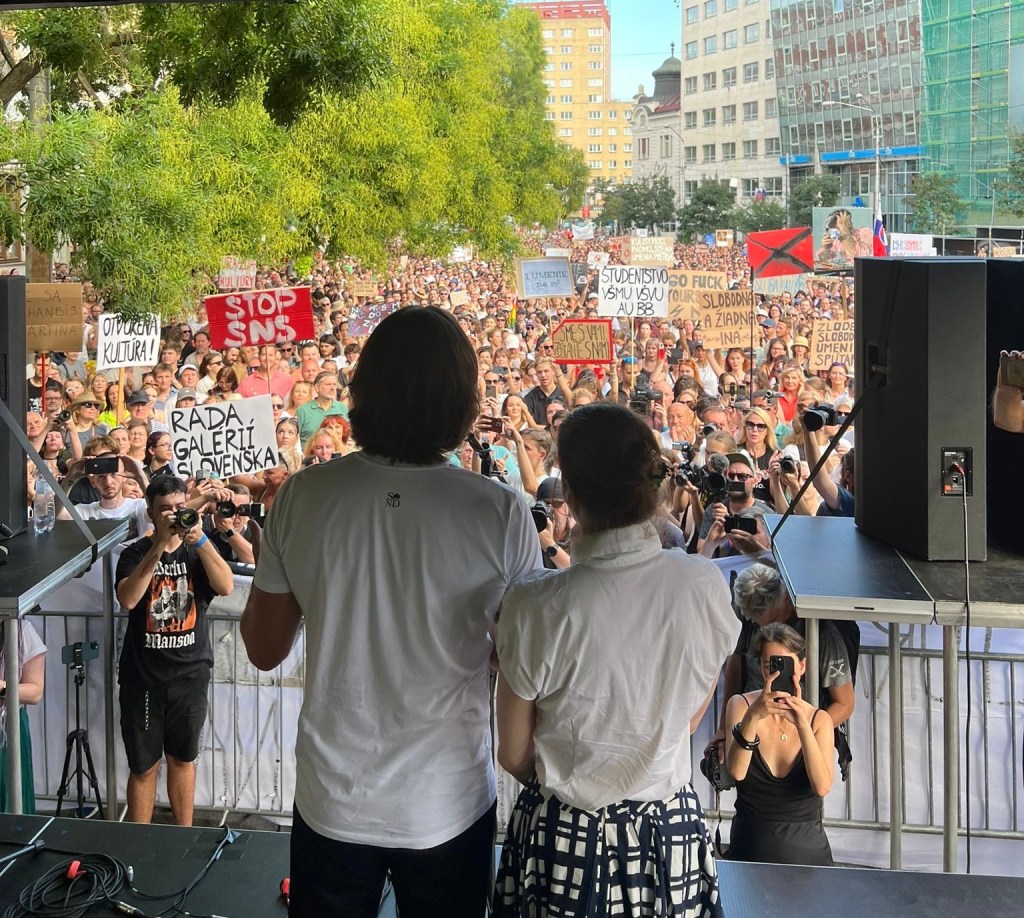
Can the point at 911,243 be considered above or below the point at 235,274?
above

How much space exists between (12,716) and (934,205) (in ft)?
48.6

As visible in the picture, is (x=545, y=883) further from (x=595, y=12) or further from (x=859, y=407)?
(x=595, y=12)

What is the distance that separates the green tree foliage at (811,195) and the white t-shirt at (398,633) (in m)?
13.3

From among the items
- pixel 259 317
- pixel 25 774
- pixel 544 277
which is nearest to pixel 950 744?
pixel 25 774

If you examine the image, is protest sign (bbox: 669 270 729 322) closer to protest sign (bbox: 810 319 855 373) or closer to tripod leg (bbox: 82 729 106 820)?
protest sign (bbox: 810 319 855 373)

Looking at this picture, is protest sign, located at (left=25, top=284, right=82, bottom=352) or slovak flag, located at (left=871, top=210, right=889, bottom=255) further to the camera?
slovak flag, located at (left=871, top=210, right=889, bottom=255)

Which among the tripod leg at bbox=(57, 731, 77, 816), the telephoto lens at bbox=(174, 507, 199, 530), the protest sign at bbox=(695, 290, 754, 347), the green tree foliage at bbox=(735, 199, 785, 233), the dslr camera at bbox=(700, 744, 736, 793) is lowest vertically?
the tripod leg at bbox=(57, 731, 77, 816)

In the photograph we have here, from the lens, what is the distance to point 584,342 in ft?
22.2

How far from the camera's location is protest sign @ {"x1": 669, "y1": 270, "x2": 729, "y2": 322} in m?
7.31

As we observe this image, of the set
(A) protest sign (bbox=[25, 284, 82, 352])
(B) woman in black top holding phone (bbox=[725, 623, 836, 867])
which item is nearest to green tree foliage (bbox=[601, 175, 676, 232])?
(A) protest sign (bbox=[25, 284, 82, 352])

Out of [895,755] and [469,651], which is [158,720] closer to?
[895,755]

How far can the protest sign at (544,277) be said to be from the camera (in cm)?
868

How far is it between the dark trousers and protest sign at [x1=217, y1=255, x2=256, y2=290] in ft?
31.5

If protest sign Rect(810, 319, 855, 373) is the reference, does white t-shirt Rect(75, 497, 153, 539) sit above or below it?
below
